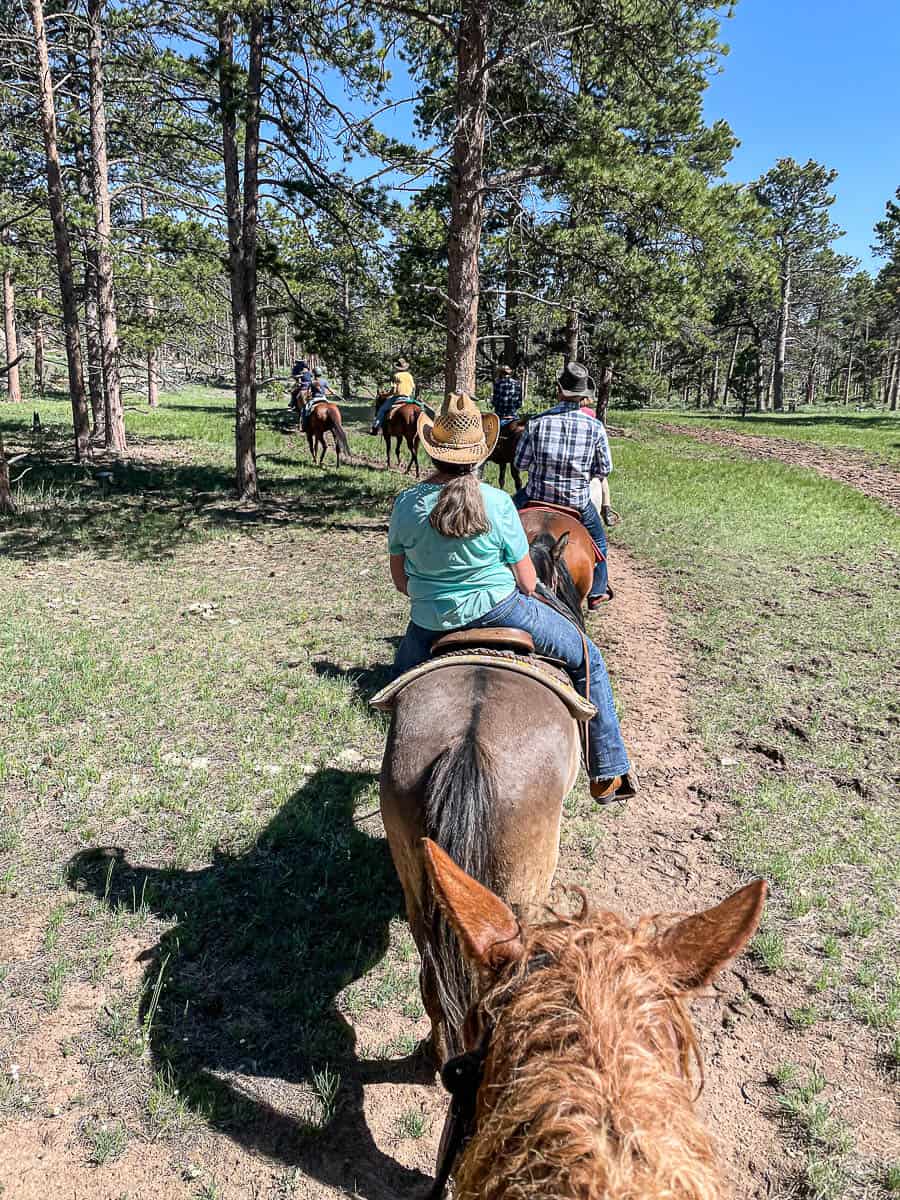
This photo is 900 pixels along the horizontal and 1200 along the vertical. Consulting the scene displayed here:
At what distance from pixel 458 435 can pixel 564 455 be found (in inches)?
114

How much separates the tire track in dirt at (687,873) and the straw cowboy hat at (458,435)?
230 centimetres

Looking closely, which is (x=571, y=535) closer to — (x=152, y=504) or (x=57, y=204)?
(x=152, y=504)

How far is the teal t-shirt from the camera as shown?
308 cm

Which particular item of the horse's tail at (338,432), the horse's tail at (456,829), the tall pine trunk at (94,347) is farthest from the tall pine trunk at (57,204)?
the horse's tail at (456,829)

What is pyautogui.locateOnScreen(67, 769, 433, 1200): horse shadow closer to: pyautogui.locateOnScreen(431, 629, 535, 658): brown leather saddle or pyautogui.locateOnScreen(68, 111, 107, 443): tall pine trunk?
pyautogui.locateOnScreen(431, 629, 535, 658): brown leather saddle

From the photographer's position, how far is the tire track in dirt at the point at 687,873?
2.80m

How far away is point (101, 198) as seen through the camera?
14.7 meters

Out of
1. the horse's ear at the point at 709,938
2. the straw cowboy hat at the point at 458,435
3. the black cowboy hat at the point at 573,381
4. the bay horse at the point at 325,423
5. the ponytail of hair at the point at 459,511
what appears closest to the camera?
the horse's ear at the point at 709,938

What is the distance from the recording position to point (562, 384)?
Answer: 631cm

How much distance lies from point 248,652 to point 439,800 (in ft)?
16.6

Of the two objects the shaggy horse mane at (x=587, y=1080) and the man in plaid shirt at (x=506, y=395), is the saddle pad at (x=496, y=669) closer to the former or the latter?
the shaggy horse mane at (x=587, y=1080)

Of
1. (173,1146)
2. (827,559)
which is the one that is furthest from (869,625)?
(173,1146)

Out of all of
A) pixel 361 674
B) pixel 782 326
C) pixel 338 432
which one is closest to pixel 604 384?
pixel 338 432

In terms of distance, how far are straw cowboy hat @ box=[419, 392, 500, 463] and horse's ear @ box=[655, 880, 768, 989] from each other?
223 cm
